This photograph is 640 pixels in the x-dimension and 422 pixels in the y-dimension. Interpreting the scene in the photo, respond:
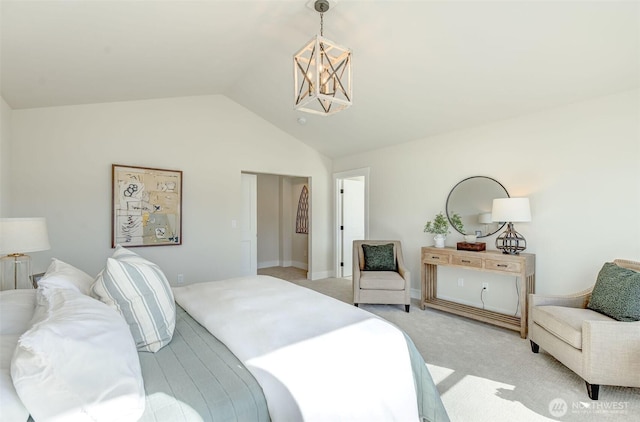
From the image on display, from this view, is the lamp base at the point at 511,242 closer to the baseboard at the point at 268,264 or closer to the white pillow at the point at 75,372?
the white pillow at the point at 75,372

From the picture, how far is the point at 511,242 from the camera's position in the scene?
3.34 metres

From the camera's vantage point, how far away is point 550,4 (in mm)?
2143

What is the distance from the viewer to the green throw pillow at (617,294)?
2178 mm

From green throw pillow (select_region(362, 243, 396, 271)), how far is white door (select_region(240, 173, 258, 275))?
6.52ft

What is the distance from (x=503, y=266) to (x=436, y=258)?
0.77 m

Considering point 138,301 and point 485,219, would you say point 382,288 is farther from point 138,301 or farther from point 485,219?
point 138,301

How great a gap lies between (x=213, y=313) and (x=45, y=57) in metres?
2.29

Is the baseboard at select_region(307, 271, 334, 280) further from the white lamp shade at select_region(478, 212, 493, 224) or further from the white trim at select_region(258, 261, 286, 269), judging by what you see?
the white lamp shade at select_region(478, 212, 493, 224)

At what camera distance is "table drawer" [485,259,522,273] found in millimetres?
3064

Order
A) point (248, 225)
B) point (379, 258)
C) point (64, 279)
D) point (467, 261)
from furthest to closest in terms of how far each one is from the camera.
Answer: point (248, 225)
point (379, 258)
point (467, 261)
point (64, 279)

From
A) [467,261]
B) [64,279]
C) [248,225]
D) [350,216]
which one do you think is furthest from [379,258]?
[64,279]

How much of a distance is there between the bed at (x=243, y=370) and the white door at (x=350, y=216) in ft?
13.4

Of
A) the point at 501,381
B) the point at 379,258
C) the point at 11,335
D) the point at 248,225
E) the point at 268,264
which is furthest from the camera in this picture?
the point at 268,264

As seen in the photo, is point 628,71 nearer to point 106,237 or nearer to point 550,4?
point 550,4
